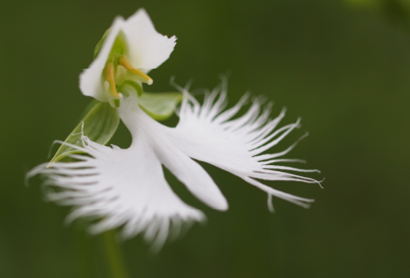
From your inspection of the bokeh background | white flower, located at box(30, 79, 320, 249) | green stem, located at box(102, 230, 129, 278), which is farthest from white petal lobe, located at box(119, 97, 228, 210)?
the bokeh background

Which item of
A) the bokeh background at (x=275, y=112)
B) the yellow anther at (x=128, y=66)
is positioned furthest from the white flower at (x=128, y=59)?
the bokeh background at (x=275, y=112)

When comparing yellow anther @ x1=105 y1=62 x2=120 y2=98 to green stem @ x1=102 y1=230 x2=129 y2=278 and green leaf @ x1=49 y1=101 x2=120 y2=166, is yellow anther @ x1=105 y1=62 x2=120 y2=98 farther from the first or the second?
green stem @ x1=102 y1=230 x2=129 y2=278

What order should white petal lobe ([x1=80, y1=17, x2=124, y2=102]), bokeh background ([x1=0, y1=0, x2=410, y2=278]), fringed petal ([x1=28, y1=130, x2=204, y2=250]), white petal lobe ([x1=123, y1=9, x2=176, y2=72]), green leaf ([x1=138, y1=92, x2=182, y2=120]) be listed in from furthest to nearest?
bokeh background ([x1=0, y1=0, x2=410, y2=278]), green leaf ([x1=138, y1=92, x2=182, y2=120]), white petal lobe ([x1=123, y1=9, x2=176, y2=72]), white petal lobe ([x1=80, y1=17, x2=124, y2=102]), fringed petal ([x1=28, y1=130, x2=204, y2=250])

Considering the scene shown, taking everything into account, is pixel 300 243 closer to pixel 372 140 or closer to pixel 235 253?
pixel 235 253

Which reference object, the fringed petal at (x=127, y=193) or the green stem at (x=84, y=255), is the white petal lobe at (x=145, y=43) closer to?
the fringed petal at (x=127, y=193)

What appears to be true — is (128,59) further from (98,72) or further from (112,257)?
(112,257)

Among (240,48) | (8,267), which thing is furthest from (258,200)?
(8,267)
